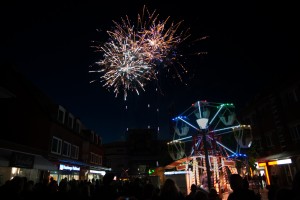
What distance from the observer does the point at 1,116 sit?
20.0 meters

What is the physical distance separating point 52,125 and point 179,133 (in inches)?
444

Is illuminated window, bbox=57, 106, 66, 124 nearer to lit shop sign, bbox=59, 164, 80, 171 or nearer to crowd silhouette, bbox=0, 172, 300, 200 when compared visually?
lit shop sign, bbox=59, 164, 80, 171

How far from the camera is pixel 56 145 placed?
72.3ft

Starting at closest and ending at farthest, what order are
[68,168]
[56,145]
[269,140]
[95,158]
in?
[68,168] → [56,145] → [269,140] → [95,158]

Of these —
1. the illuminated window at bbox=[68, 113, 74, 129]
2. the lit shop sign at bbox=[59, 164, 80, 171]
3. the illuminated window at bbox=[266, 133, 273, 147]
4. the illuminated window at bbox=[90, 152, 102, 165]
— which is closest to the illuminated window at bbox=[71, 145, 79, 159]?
the lit shop sign at bbox=[59, 164, 80, 171]

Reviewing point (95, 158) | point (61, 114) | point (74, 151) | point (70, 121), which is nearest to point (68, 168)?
point (61, 114)

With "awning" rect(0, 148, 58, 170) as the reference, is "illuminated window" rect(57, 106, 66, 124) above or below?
above

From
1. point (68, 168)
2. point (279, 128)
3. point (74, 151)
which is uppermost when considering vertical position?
point (279, 128)

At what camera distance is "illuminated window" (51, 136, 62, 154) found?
21312 millimetres

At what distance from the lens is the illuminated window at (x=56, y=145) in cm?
2131

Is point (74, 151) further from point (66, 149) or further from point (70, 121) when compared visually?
point (70, 121)

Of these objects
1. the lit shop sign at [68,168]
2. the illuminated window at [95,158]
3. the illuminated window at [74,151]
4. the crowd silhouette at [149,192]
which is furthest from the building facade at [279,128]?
the illuminated window at [95,158]

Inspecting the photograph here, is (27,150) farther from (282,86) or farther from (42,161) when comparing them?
(282,86)

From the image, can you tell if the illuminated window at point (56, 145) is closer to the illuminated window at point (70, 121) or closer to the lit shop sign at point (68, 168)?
the lit shop sign at point (68, 168)
